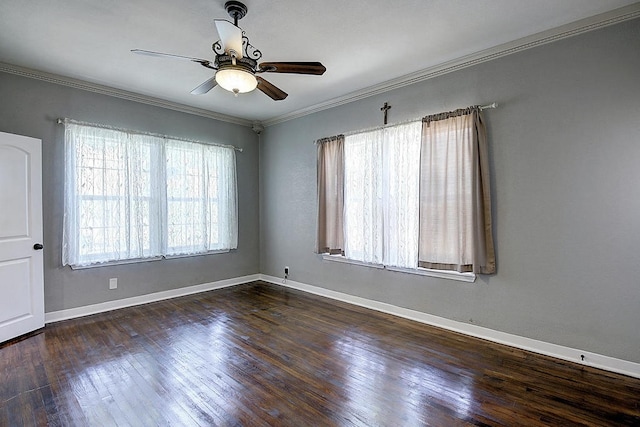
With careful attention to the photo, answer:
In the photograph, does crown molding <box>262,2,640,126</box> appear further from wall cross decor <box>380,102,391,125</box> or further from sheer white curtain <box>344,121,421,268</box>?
sheer white curtain <box>344,121,421,268</box>

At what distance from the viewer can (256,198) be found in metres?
5.93

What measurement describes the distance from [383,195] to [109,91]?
378 cm

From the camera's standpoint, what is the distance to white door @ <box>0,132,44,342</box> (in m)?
3.23

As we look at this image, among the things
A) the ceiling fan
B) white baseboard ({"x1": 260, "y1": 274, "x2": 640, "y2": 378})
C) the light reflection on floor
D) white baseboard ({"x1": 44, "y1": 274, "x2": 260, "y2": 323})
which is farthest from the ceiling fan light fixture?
white baseboard ({"x1": 44, "y1": 274, "x2": 260, "y2": 323})

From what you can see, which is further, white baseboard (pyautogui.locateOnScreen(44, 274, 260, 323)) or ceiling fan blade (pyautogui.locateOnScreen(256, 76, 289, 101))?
white baseboard (pyautogui.locateOnScreen(44, 274, 260, 323))

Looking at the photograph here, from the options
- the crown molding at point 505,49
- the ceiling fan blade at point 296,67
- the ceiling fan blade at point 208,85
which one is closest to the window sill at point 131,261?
the ceiling fan blade at point 208,85

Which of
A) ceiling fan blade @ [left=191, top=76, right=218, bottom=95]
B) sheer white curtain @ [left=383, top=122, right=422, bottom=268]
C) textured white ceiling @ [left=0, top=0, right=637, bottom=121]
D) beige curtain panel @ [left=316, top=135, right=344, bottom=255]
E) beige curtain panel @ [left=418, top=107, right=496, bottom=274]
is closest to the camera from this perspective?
textured white ceiling @ [left=0, top=0, right=637, bottom=121]

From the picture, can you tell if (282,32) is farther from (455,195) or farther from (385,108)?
(455,195)

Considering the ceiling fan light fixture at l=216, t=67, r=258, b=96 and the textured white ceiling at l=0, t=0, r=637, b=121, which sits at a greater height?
the textured white ceiling at l=0, t=0, r=637, b=121

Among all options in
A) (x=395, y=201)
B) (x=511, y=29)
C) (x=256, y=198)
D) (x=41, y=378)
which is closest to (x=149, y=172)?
(x=256, y=198)

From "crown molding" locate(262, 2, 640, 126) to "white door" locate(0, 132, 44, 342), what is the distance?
367 cm

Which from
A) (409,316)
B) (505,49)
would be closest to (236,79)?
(505,49)

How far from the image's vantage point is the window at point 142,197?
3916 mm

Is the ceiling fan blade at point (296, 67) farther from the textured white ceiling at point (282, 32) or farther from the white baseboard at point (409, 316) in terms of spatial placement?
the white baseboard at point (409, 316)
